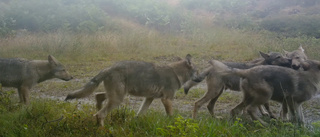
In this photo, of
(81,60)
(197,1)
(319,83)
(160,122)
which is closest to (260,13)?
(197,1)

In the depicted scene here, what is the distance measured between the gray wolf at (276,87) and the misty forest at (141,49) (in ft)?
1.37

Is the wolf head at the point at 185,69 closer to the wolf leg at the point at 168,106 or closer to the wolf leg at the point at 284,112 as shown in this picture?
the wolf leg at the point at 168,106

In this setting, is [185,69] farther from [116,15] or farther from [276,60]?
[116,15]

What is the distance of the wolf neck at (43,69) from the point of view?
26.1ft

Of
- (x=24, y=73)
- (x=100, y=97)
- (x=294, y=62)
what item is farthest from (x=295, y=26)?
(x=24, y=73)

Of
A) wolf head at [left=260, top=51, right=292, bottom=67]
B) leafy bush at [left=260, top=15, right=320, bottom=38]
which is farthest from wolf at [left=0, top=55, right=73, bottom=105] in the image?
leafy bush at [left=260, top=15, right=320, bottom=38]

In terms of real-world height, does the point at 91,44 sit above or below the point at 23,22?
below

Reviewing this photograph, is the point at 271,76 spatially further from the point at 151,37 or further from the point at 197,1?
the point at 197,1

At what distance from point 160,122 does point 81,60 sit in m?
9.81

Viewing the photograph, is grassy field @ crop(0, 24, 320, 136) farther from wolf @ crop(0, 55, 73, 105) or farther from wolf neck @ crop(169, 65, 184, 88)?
wolf neck @ crop(169, 65, 184, 88)

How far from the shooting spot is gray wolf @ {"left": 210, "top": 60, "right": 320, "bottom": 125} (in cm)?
605

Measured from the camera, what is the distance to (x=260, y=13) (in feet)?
103

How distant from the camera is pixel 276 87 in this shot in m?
6.14

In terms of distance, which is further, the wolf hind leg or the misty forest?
the wolf hind leg
